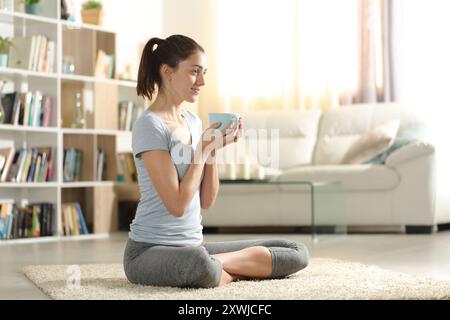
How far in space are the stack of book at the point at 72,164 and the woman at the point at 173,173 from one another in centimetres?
312

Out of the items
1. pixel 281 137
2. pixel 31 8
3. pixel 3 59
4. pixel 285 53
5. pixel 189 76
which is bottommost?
pixel 281 137

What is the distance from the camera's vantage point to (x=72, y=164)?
5840mm

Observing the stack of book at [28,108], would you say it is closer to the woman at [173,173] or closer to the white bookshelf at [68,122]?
the white bookshelf at [68,122]

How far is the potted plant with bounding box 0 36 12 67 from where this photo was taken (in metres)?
5.44

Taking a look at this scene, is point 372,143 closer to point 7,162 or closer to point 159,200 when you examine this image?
point 7,162

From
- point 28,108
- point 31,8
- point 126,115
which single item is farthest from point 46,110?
point 126,115

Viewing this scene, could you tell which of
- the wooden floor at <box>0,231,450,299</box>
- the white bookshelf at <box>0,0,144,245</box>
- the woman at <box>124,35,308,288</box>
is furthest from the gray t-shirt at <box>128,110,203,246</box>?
the white bookshelf at <box>0,0,144,245</box>

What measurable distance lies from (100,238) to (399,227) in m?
2.06

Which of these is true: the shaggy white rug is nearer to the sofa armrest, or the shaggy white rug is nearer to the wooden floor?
the wooden floor

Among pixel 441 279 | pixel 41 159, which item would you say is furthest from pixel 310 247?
pixel 41 159

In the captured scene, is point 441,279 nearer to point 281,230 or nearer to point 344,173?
point 344,173

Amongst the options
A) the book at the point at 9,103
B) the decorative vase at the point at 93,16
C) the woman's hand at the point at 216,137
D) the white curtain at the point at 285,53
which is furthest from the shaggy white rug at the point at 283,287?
the white curtain at the point at 285,53

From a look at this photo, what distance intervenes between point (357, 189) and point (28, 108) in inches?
85.2

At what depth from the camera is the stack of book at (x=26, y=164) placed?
5.42 metres
